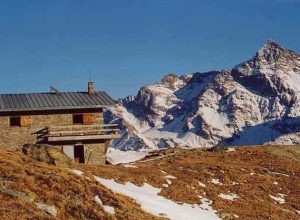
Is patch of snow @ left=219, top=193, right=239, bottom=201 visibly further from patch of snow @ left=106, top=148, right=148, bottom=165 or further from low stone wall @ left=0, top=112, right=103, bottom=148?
patch of snow @ left=106, top=148, right=148, bottom=165

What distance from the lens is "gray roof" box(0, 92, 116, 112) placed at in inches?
2207

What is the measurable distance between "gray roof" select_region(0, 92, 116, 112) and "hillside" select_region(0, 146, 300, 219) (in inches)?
416

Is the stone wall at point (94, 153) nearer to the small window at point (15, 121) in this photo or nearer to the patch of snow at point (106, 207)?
the small window at point (15, 121)

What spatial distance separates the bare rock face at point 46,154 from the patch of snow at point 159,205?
3144 mm

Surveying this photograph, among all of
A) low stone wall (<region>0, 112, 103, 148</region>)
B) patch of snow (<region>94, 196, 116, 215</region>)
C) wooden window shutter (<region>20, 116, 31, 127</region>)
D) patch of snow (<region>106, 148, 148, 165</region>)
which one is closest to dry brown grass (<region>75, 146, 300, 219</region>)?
patch of snow (<region>94, 196, 116, 215</region>)

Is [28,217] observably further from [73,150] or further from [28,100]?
[28,100]

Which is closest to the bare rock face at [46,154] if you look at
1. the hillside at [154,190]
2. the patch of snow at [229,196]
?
the hillside at [154,190]

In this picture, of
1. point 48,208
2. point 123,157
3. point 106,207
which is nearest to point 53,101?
point 123,157

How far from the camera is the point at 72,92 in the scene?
205 feet

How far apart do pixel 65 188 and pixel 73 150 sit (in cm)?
2628

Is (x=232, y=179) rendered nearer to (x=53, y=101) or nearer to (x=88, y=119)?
(x=88, y=119)

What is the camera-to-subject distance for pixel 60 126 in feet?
182

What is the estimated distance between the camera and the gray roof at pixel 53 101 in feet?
184

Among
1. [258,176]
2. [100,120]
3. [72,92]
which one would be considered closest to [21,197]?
[258,176]
